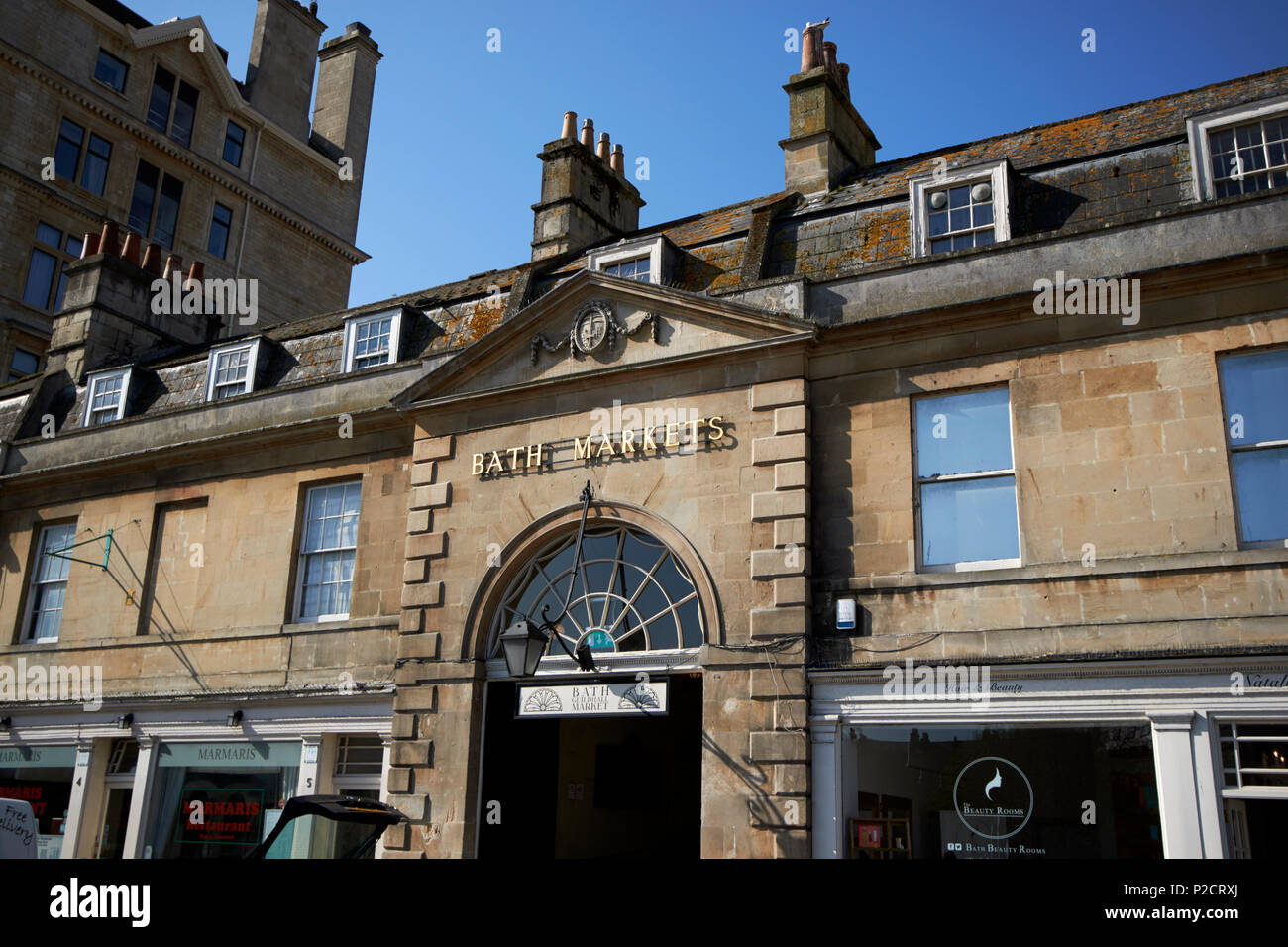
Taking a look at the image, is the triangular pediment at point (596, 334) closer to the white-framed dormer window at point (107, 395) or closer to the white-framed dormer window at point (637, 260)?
the white-framed dormer window at point (637, 260)

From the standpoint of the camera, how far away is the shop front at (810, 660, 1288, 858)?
9.95 metres

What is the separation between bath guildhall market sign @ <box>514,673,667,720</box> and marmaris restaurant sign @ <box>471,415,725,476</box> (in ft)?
9.63

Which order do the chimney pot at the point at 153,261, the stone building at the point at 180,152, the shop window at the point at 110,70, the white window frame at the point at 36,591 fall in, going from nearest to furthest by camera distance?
the white window frame at the point at 36,591
the chimney pot at the point at 153,261
the stone building at the point at 180,152
the shop window at the point at 110,70

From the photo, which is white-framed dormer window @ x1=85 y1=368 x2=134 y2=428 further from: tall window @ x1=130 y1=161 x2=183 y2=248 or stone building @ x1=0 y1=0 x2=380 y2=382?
tall window @ x1=130 y1=161 x2=183 y2=248

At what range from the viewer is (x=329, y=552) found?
1642 centimetres

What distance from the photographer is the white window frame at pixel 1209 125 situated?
38.4 feet

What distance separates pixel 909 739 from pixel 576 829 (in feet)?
23.0

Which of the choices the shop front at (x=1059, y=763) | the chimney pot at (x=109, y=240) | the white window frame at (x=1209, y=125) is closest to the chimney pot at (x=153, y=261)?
the chimney pot at (x=109, y=240)

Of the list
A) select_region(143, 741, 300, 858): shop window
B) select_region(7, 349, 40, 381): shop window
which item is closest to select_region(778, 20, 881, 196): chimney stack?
select_region(143, 741, 300, 858): shop window

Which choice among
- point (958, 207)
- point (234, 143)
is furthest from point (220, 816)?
point (234, 143)

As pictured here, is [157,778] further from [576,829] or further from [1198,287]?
[1198,287]

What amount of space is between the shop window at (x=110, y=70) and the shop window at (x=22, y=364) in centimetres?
903
